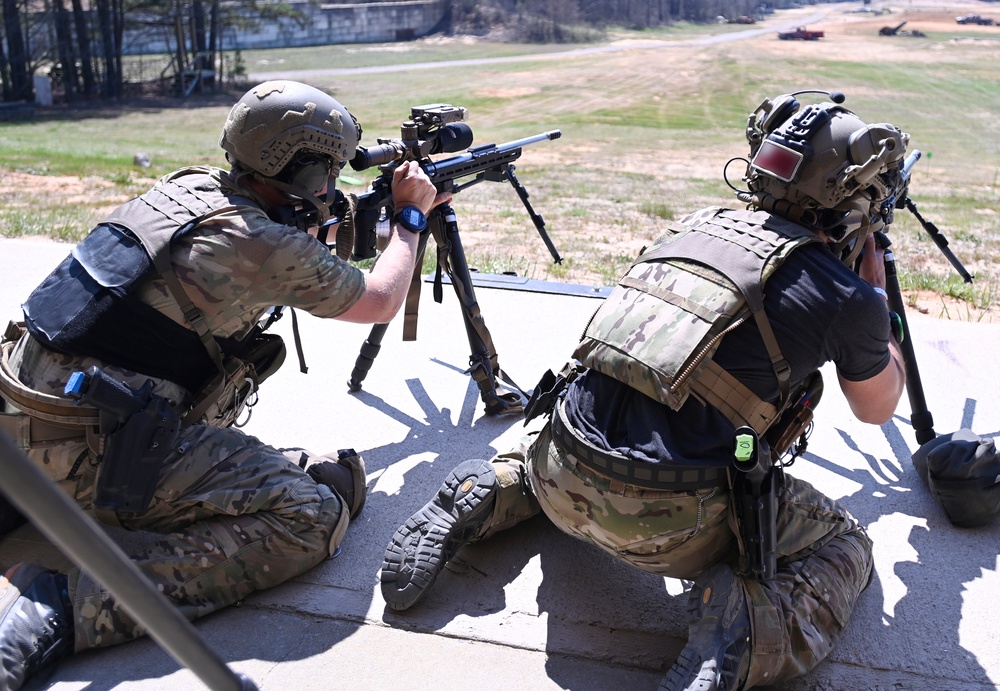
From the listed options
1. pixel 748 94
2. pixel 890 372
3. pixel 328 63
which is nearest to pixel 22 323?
pixel 890 372

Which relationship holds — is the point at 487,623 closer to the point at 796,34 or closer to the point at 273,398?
the point at 273,398

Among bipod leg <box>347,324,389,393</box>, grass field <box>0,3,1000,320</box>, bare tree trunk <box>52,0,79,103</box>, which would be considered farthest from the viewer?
bare tree trunk <box>52,0,79,103</box>

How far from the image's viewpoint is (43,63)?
30922mm

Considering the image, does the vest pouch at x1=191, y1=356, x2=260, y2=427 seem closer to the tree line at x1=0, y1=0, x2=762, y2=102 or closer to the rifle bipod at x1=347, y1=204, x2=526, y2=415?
the rifle bipod at x1=347, y1=204, x2=526, y2=415

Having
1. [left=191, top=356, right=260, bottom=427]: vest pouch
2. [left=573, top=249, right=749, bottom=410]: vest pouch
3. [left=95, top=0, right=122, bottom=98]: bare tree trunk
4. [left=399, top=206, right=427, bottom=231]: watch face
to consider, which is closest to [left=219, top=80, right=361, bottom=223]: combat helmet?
[left=399, top=206, right=427, bottom=231]: watch face

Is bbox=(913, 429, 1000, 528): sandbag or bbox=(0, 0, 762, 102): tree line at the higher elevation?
bbox=(913, 429, 1000, 528): sandbag

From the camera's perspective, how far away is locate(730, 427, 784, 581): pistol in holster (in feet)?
7.87

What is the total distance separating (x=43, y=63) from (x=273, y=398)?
31980mm

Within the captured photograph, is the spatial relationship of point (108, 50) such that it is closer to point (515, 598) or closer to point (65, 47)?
point (65, 47)

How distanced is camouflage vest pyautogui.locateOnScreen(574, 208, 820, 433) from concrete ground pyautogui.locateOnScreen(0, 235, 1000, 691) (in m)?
0.80

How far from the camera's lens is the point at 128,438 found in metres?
2.71

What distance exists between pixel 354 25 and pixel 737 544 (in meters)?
51.5

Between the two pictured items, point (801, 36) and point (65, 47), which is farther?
point (801, 36)

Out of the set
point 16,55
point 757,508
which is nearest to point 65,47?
point 16,55
